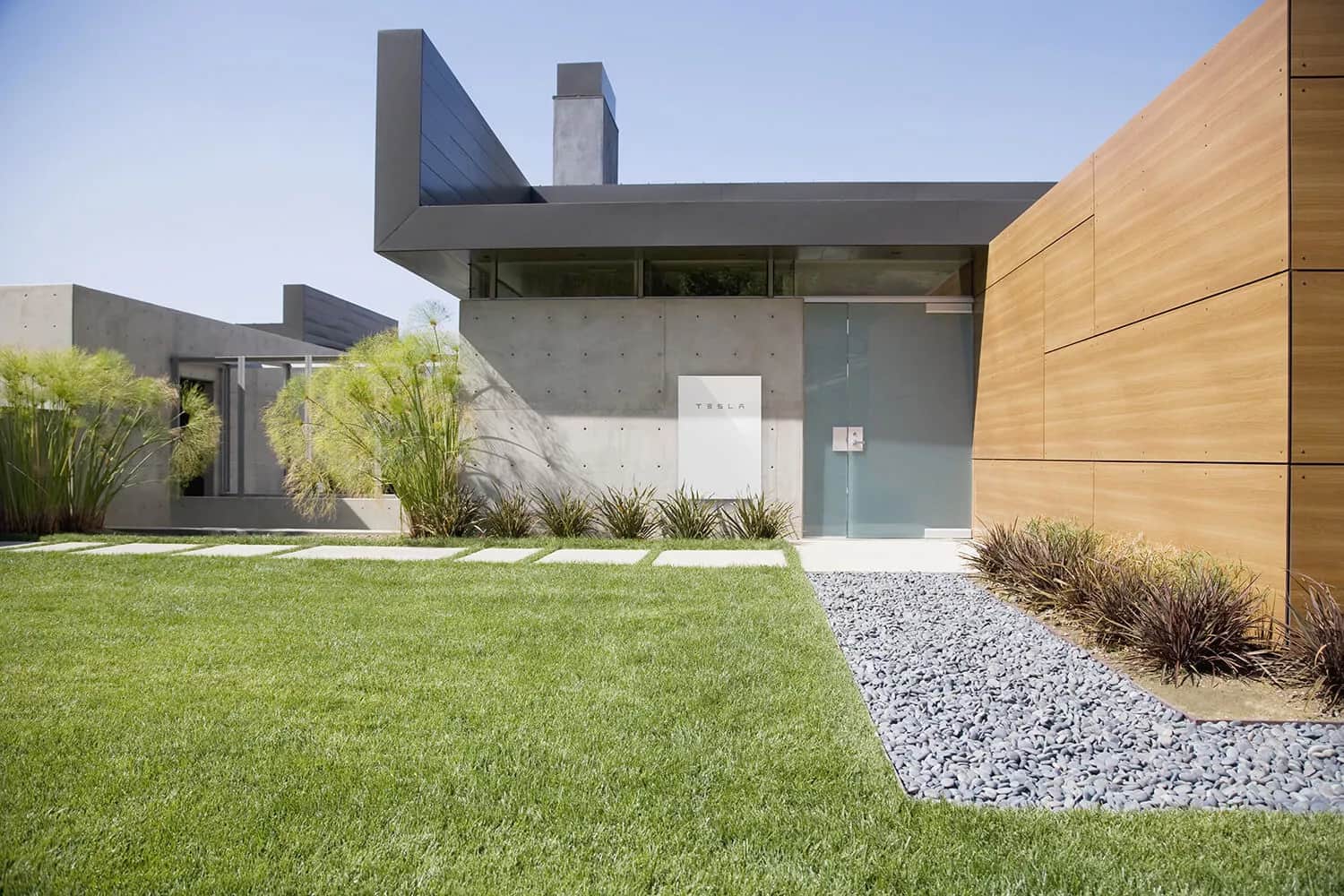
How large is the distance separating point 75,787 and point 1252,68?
5706 millimetres

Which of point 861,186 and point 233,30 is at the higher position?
point 861,186

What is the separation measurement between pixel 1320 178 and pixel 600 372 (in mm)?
6674

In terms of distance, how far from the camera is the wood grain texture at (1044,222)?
592cm

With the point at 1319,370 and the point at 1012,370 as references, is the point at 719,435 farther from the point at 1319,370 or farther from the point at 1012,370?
the point at 1319,370

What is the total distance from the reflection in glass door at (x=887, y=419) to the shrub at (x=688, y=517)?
1.06 m

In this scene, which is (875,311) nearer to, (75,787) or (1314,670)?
(1314,670)

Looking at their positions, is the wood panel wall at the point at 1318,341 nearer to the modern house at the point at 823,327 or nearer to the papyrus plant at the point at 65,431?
→ the modern house at the point at 823,327

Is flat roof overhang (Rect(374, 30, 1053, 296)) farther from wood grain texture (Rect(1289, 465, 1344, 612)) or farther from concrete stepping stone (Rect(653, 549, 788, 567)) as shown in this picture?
wood grain texture (Rect(1289, 465, 1344, 612))

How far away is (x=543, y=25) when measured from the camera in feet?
27.8

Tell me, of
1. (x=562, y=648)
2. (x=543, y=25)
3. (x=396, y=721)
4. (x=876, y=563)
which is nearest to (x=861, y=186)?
(x=543, y=25)

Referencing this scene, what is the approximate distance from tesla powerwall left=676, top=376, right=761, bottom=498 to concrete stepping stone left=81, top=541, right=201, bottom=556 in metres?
5.04

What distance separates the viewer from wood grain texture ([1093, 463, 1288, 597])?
3.75m

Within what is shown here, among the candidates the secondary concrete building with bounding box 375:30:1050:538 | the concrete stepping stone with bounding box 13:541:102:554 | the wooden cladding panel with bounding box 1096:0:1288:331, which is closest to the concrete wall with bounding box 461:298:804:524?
the secondary concrete building with bounding box 375:30:1050:538

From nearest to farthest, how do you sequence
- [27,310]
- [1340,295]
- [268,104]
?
1. [1340,295]
2. [268,104]
3. [27,310]
